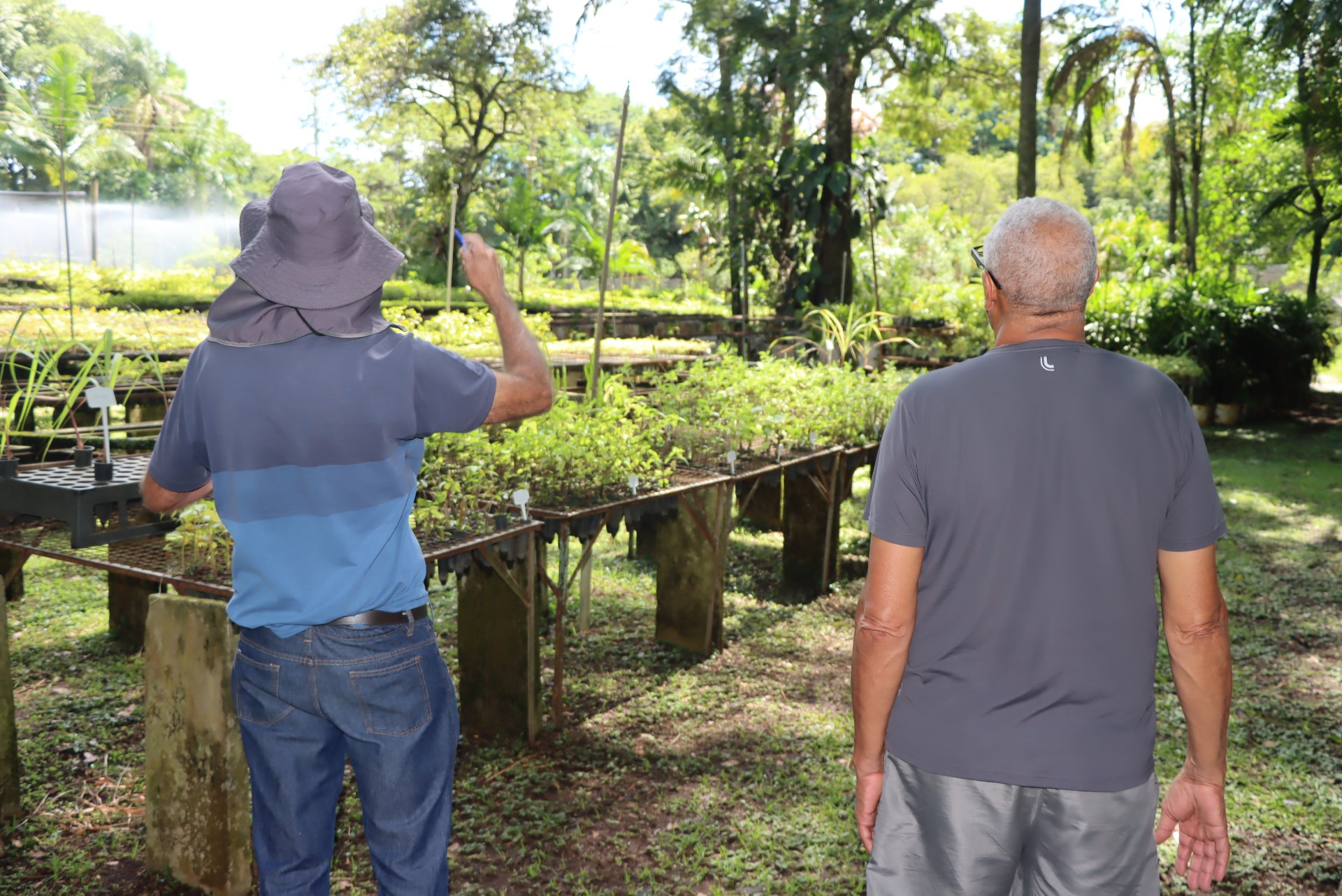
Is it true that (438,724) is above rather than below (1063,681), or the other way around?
below

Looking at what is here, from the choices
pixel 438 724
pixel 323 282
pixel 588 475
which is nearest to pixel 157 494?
pixel 323 282

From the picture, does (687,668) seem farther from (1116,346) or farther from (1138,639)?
(1116,346)

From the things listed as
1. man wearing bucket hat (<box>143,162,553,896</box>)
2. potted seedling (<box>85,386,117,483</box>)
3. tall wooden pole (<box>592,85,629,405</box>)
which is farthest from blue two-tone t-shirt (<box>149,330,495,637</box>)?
tall wooden pole (<box>592,85,629,405</box>)

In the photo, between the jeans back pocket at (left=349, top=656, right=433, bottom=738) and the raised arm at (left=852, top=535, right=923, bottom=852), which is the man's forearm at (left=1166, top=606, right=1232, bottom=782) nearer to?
the raised arm at (left=852, top=535, right=923, bottom=852)

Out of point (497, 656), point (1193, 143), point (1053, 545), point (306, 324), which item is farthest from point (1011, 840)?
point (1193, 143)

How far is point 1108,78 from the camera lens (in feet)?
52.0

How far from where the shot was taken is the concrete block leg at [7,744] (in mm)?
3072

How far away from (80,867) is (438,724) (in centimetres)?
193

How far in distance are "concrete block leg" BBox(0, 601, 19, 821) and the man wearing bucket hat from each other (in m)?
1.68

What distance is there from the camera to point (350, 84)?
63.0 ft

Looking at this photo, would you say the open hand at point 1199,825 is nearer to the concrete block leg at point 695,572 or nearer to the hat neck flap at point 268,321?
the hat neck flap at point 268,321

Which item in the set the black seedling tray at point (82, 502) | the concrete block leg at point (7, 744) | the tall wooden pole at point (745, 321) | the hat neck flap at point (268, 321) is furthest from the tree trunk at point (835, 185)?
the hat neck flap at point (268, 321)

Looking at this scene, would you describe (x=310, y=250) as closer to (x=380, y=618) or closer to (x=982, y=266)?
(x=380, y=618)

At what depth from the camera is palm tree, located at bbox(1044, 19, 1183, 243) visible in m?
14.0
